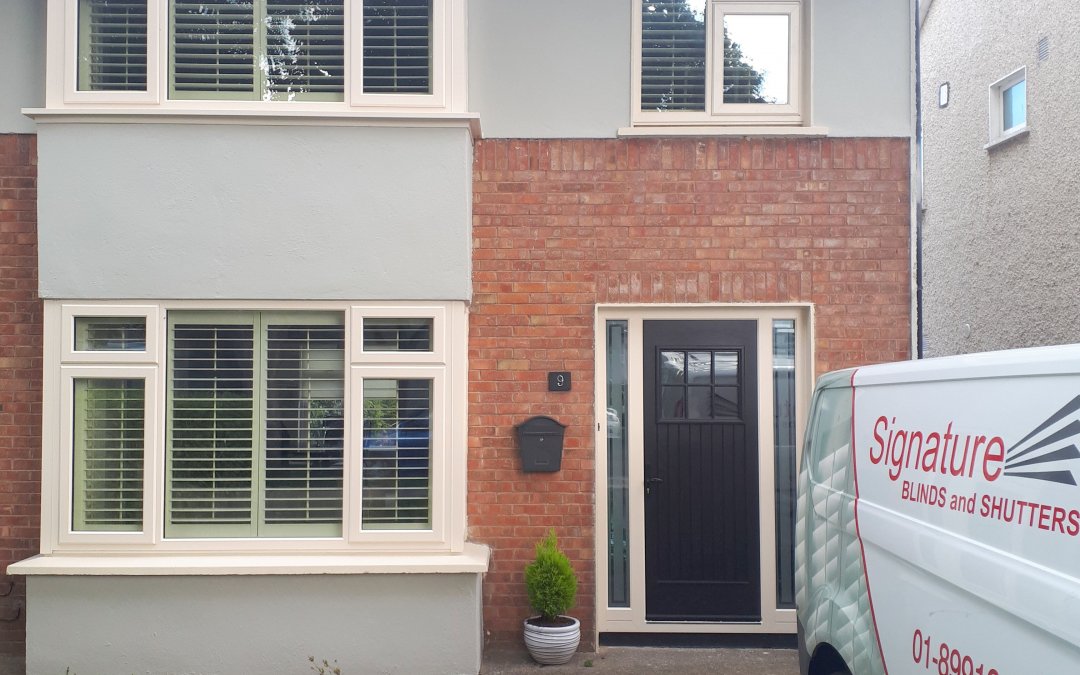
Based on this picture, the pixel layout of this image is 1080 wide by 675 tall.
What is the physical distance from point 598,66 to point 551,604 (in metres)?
3.68

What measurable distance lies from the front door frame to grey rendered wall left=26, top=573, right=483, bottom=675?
1.12m

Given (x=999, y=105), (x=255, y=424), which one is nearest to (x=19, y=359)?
(x=255, y=424)

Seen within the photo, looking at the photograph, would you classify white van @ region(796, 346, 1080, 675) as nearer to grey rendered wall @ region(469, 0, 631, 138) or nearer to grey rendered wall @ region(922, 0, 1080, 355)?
grey rendered wall @ region(469, 0, 631, 138)

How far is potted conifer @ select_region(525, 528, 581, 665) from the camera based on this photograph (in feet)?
20.7

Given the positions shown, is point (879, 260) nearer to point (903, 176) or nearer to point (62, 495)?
point (903, 176)

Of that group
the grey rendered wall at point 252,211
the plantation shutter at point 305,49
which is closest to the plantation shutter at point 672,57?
the grey rendered wall at point 252,211

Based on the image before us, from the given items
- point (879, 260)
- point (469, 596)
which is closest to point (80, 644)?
point (469, 596)

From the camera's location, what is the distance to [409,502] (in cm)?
639

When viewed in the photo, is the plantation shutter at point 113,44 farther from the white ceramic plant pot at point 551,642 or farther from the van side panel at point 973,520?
the van side panel at point 973,520

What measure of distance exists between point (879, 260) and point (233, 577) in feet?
15.7

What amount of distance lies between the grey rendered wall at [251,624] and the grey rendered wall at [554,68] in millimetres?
3149

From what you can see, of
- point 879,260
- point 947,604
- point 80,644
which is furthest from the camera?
point 879,260

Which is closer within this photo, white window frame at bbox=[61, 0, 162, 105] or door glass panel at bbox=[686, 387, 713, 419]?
white window frame at bbox=[61, 0, 162, 105]

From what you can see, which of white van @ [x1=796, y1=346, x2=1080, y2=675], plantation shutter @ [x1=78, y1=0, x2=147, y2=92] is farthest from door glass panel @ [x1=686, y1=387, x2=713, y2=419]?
plantation shutter @ [x1=78, y1=0, x2=147, y2=92]
